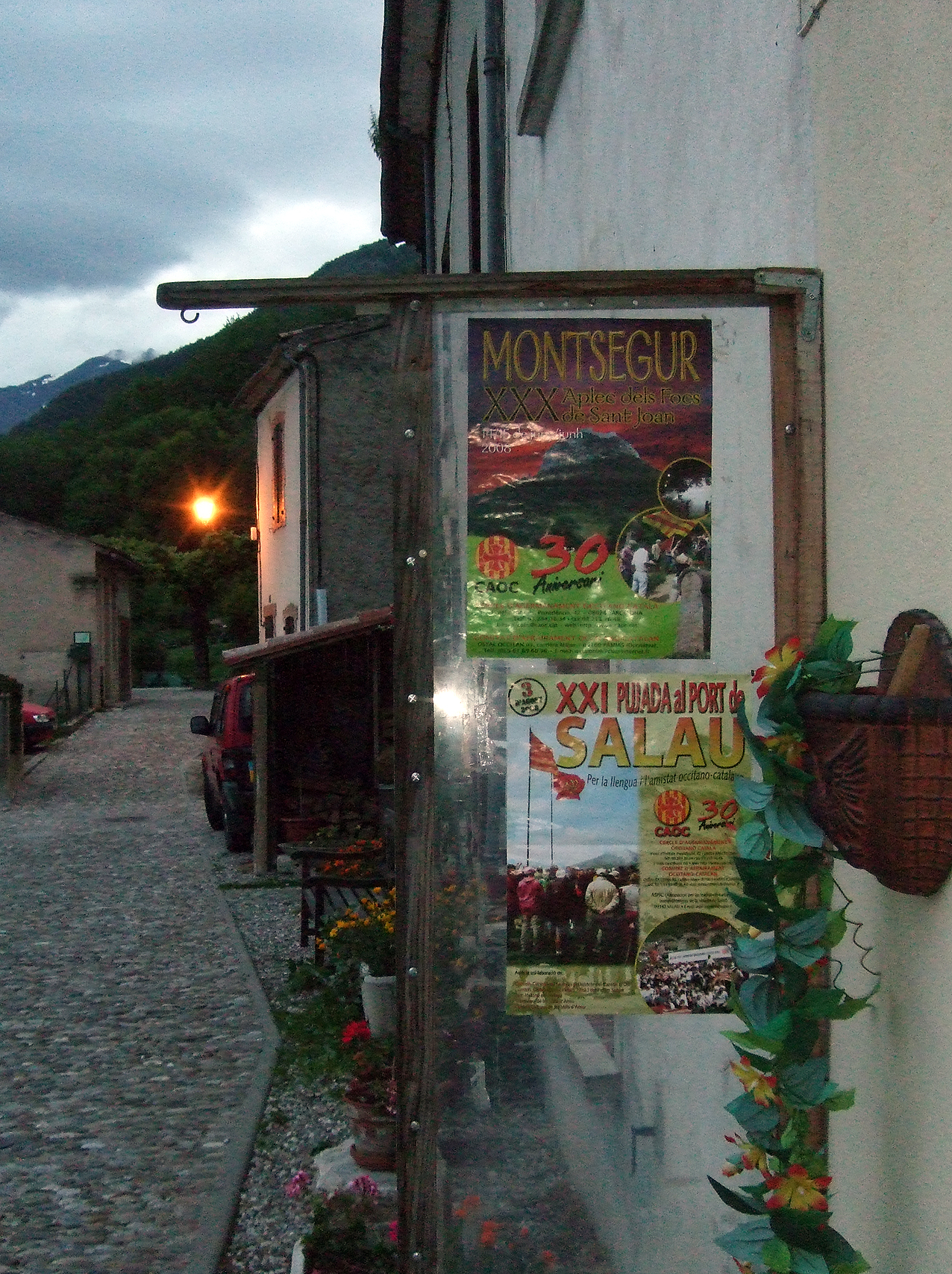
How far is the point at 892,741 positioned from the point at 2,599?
33.3 m

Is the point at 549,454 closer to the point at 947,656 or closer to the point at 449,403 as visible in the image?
the point at 449,403

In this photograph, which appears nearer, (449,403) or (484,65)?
(449,403)

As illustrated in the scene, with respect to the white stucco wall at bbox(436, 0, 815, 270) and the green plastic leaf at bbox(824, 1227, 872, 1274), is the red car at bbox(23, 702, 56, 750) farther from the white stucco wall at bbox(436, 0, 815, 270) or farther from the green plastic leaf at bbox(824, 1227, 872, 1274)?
the green plastic leaf at bbox(824, 1227, 872, 1274)

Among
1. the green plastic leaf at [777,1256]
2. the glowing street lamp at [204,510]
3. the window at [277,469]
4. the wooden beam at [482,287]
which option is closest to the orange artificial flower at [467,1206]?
the green plastic leaf at [777,1256]

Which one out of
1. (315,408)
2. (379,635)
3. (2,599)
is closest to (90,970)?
(379,635)

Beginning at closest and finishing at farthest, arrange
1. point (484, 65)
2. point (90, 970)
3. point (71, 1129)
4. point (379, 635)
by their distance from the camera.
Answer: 1. point (71, 1129)
2. point (484, 65)
3. point (90, 970)
4. point (379, 635)

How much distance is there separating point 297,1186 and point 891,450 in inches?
142

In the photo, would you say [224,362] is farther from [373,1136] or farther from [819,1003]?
[819,1003]

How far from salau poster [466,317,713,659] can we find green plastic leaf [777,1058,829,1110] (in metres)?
0.77

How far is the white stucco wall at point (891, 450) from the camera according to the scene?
2.07 meters

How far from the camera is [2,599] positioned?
33062 millimetres

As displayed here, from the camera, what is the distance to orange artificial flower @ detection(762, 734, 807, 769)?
7.16ft

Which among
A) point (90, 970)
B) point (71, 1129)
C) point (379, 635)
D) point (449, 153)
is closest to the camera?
point (71, 1129)

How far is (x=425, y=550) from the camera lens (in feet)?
8.50
